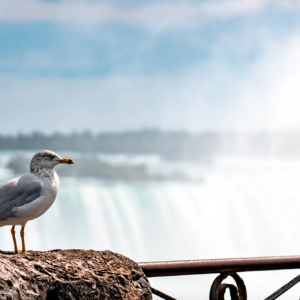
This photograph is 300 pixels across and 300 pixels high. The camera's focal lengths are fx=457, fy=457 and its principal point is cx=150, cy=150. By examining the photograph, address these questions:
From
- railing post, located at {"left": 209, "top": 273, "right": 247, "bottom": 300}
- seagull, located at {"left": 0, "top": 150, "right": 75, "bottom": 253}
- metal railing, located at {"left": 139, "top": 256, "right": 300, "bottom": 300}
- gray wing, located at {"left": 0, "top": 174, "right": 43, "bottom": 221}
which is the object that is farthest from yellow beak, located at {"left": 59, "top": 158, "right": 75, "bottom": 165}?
railing post, located at {"left": 209, "top": 273, "right": 247, "bottom": 300}

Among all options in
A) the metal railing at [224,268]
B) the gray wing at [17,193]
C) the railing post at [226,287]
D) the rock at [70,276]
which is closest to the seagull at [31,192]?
the gray wing at [17,193]

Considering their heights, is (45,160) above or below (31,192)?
above

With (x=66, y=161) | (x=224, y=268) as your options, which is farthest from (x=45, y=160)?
(x=224, y=268)

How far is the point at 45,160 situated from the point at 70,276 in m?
0.60

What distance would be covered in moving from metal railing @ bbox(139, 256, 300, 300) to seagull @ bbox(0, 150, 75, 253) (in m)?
0.53

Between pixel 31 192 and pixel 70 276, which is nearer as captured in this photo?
pixel 70 276

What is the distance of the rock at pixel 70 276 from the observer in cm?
168

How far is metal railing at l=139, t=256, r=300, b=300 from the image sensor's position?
2043 mm

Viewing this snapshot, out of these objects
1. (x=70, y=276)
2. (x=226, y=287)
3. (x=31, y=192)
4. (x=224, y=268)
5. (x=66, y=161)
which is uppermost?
(x=66, y=161)

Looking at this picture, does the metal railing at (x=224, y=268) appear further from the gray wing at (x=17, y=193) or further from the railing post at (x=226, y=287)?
the gray wing at (x=17, y=193)

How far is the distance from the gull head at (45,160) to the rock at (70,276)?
408 mm

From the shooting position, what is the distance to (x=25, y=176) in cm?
214

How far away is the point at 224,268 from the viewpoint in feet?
6.98

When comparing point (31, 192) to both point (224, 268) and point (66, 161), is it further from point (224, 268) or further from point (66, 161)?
point (224, 268)
